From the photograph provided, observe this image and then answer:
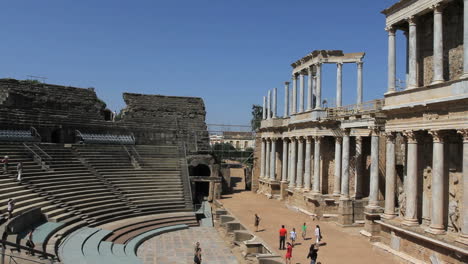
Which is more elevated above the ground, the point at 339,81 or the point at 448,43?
the point at 339,81

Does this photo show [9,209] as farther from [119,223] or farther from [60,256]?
[119,223]

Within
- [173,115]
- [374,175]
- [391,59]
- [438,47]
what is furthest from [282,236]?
[173,115]

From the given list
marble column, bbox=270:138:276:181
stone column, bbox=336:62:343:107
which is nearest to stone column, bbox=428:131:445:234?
stone column, bbox=336:62:343:107

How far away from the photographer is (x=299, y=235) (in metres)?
19.5

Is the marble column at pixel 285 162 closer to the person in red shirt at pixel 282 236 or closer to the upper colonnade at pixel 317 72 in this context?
the upper colonnade at pixel 317 72

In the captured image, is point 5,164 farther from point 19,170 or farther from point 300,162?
point 300,162

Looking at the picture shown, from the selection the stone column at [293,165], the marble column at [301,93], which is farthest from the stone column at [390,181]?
the stone column at [293,165]

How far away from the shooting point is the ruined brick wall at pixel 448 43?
14391mm

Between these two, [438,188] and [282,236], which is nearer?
[438,188]

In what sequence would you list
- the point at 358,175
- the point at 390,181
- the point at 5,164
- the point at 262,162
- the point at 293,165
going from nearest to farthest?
the point at 390,181
the point at 5,164
the point at 358,175
the point at 293,165
the point at 262,162

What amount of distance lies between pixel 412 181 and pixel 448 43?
5.46 m

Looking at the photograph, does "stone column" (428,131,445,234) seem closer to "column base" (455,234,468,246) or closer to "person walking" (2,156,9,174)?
"column base" (455,234,468,246)

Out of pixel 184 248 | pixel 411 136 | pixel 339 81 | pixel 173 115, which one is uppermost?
pixel 339 81

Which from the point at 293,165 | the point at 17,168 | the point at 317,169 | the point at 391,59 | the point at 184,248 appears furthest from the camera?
the point at 293,165
